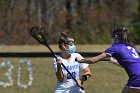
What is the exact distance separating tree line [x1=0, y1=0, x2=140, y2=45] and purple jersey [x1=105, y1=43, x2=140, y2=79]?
15.7 m

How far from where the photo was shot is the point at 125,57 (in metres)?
7.54

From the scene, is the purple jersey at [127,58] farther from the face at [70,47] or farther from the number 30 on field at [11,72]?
the number 30 on field at [11,72]

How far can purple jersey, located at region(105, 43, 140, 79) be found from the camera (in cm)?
751

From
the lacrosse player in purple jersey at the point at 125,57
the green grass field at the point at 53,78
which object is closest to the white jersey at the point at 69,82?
the lacrosse player in purple jersey at the point at 125,57

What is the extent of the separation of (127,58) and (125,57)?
28 mm

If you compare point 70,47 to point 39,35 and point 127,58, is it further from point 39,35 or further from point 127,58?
point 127,58

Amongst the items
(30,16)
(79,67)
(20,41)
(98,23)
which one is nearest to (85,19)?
(98,23)

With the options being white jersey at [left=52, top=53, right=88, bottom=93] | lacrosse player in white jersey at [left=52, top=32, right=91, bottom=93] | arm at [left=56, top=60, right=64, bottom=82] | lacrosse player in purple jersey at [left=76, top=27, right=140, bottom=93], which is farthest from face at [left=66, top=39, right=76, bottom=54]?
lacrosse player in purple jersey at [left=76, top=27, right=140, bottom=93]

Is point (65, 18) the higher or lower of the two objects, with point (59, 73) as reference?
lower

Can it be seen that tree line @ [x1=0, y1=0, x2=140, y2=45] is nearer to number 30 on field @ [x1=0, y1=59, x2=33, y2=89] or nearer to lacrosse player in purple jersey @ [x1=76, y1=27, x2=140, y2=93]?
number 30 on field @ [x1=0, y1=59, x2=33, y2=89]

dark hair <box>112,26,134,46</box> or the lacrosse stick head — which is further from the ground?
dark hair <box>112,26,134,46</box>

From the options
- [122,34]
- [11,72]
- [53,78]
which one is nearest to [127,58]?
[122,34]

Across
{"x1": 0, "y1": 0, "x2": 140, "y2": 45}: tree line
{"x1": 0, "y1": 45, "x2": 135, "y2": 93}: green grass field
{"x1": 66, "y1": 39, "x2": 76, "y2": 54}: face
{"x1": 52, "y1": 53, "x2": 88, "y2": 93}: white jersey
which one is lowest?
{"x1": 0, "y1": 0, "x2": 140, "y2": 45}: tree line

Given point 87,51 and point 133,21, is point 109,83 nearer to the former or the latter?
point 87,51
